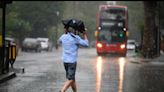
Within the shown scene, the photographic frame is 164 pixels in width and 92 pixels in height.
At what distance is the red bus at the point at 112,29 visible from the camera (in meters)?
44.3

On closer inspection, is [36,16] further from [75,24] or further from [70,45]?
[75,24]

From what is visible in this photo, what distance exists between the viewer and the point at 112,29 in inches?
1766

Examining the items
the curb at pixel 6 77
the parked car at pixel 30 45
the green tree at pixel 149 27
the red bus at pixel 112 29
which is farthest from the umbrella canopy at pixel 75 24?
the parked car at pixel 30 45

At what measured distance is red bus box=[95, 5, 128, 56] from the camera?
145 ft

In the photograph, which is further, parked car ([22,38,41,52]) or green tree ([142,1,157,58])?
parked car ([22,38,41,52])

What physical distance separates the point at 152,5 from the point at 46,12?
44687 mm

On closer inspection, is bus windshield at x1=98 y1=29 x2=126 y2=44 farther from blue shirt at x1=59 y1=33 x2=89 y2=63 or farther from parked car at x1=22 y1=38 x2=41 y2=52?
blue shirt at x1=59 y1=33 x2=89 y2=63

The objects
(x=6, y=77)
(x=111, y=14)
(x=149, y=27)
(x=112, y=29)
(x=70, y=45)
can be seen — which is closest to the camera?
(x=70, y=45)

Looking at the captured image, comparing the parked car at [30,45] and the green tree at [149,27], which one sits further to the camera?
the parked car at [30,45]

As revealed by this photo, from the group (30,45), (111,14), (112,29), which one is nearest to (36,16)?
(30,45)

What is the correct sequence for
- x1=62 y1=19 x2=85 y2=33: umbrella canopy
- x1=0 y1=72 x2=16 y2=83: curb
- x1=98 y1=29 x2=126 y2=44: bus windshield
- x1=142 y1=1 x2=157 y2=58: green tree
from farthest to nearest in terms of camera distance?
1. x1=98 y1=29 x2=126 y2=44: bus windshield
2. x1=142 y1=1 x2=157 y2=58: green tree
3. x1=0 y1=72 x2=16 y2=83: curb
4. x1=62 y1=19 x2=85 y2=33: umbrella canopy

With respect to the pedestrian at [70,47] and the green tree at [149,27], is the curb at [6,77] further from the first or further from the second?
the green tree at [149,27]

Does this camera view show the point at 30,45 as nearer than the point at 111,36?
No

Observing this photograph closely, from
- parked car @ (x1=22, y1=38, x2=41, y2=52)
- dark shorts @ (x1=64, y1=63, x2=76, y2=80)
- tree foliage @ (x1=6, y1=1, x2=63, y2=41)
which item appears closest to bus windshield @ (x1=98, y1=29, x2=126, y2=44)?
parked car @ (x1=22, y1=38, x2=41, y2=52)
